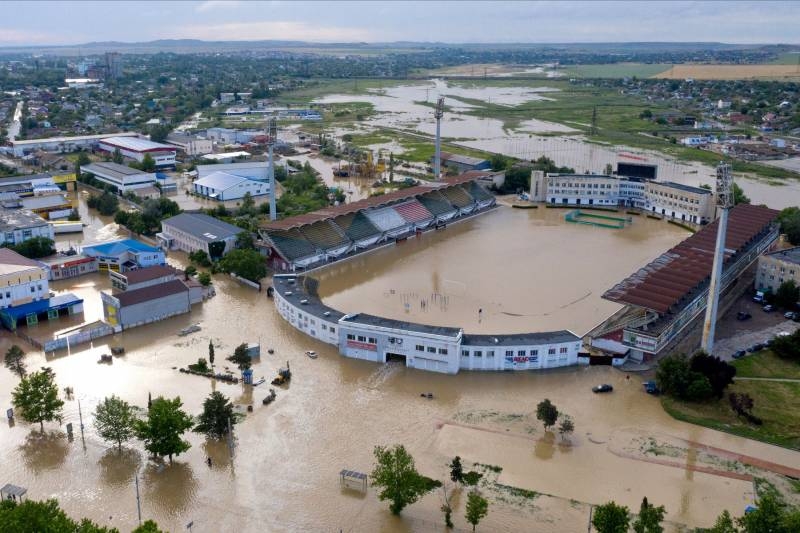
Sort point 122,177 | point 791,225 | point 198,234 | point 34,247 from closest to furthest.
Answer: point 34,247
point 198,234
point 791,225
point 122,177

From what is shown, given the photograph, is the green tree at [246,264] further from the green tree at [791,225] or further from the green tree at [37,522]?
the green tree at [791,225]

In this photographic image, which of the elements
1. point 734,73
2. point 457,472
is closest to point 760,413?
point 457,472

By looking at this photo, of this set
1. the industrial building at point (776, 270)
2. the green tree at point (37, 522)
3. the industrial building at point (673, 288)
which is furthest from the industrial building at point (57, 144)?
the industrial building at point (776, 270)

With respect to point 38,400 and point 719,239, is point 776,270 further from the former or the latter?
point 38,400

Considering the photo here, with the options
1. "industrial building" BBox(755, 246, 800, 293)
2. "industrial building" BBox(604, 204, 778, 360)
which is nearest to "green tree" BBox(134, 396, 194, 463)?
"industrial building" BBox(604, 204, 778, 360)

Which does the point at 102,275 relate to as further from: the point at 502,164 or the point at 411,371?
the point at 502,164

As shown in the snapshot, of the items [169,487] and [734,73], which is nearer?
[169,487]

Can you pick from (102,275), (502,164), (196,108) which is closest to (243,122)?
(196,108)
